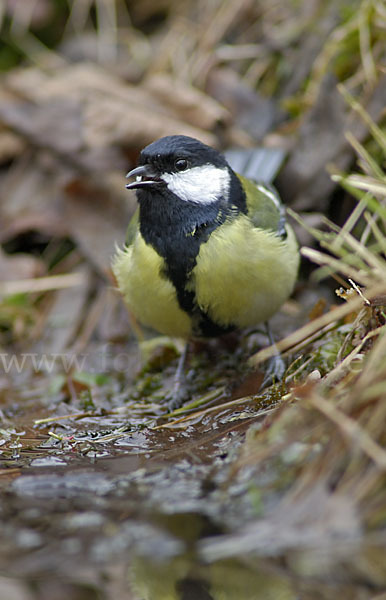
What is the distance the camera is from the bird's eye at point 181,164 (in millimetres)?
3240

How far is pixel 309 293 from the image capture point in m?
4.29

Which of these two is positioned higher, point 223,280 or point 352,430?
point 352,430

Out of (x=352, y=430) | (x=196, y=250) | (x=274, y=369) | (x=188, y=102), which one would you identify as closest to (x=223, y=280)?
(x=196, y=250)

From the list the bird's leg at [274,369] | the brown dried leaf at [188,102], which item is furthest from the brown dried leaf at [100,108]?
the bird's leg at [274,369]

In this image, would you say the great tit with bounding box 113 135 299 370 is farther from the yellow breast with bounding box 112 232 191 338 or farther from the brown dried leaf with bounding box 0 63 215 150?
the brown dried leaf with bounding box 0 63 215 150

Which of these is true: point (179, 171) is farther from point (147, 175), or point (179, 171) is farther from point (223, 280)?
point (223, 280)

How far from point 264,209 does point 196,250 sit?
604mm

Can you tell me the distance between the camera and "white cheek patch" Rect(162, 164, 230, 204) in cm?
324

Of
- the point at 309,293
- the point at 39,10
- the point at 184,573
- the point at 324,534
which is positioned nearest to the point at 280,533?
the point at 324,534

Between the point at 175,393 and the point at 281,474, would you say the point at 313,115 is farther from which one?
the point at 281,474

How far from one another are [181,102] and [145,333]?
5.55 feet

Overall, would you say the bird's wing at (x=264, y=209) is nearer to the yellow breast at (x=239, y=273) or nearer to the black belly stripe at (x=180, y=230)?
the yellow breast at (x=239, y=273)

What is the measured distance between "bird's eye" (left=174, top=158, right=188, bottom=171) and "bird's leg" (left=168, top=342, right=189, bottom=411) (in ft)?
3.51

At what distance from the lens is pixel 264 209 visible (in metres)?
3.61
